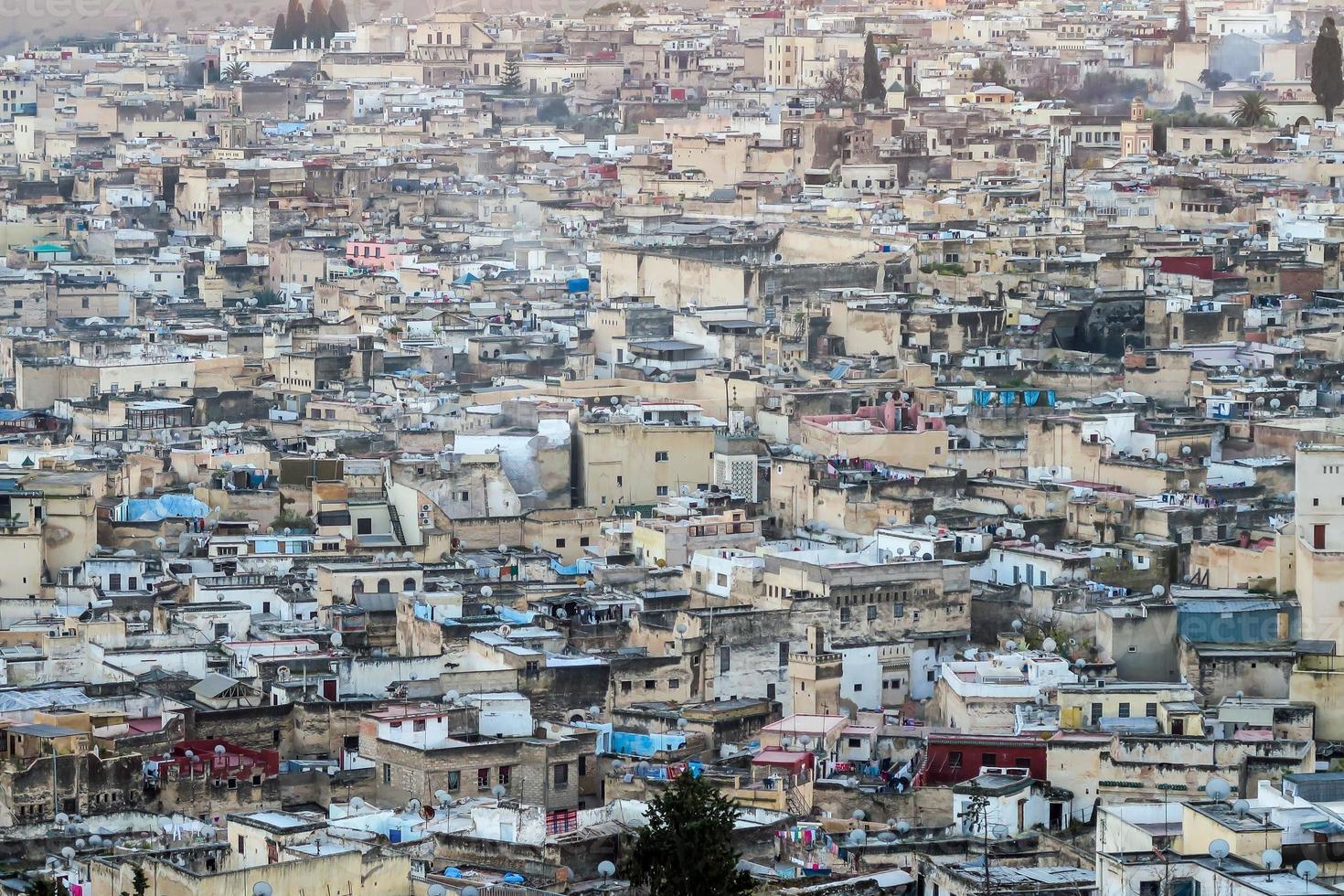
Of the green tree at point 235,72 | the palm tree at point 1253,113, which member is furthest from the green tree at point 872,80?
the green tree at point 235,72

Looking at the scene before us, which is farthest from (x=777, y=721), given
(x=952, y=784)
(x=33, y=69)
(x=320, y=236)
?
(x=33, y=69)

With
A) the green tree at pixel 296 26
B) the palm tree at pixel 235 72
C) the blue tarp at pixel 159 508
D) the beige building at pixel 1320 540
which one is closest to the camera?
the beige building at pixel 1320 540

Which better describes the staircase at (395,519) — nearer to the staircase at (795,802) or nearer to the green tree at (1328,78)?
the staircase at (795,802)

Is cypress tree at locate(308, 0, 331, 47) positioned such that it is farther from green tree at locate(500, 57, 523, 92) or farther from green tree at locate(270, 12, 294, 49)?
green tree at locate(500, 57, 523, 92)

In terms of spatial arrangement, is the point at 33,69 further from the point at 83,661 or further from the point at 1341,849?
the point at 1341,849

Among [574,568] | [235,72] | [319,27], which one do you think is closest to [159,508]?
[574,568]

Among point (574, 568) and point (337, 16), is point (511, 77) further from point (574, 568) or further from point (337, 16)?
point (574, 568)

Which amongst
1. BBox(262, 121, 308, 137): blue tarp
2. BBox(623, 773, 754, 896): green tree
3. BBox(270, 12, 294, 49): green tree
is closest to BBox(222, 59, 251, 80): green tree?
BBox(270, 12, 294, 49): green tree
